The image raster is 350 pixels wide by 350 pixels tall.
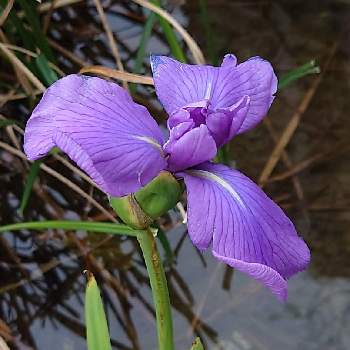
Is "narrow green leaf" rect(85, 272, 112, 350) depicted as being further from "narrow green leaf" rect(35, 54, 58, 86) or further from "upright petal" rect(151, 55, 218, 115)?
"narrow green leaf" rect(35, 54, 58, 86)

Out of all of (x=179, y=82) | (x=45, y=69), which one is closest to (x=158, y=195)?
(x=179, y=82)

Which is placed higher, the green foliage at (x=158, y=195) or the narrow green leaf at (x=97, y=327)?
the green foliage at (x=158, y=195)

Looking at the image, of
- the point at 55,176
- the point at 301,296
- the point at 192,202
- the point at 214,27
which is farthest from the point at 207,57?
the point at 192,202

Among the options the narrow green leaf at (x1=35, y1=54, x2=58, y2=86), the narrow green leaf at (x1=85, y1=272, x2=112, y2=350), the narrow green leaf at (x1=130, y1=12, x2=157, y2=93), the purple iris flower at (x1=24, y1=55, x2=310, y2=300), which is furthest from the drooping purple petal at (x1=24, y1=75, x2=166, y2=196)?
the narrow green leaf at (x1=130, y1=12, x2=157, y2=93)

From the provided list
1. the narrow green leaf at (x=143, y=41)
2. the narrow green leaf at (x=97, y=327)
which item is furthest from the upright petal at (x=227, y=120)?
the narrow green leaf at (x=143, y=41)

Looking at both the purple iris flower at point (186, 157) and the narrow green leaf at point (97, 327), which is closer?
the purple iris flower at point (186, 157)

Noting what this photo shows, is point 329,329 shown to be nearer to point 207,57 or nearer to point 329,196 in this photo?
point 329,196

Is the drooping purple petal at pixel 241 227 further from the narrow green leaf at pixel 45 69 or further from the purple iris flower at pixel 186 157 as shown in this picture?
the narrow green leaf at pixel 45 69
